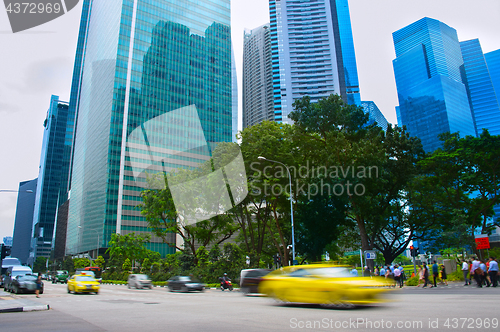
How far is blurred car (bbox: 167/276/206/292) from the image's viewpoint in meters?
24.2

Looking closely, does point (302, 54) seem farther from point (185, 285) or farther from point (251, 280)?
point (251, 280)

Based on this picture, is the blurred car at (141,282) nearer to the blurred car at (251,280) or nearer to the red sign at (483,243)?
the blurred car at (251,280)

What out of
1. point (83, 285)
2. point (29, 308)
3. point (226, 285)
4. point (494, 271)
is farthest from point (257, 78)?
point (29, 308)

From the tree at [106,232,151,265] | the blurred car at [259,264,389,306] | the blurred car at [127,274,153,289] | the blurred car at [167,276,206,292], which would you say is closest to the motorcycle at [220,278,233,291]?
the blurred car at [167,276,206,292]

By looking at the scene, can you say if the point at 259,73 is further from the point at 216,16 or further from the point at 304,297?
the point at 304,297

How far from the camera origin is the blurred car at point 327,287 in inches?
376

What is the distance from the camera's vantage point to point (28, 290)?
23.0 meters

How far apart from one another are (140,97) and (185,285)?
79.7 m

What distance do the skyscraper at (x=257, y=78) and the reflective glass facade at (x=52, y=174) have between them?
87022mm

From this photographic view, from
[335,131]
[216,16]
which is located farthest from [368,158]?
[216,16]

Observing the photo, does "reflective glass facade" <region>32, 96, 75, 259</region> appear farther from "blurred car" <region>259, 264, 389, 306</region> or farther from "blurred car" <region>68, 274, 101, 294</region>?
"blurred car" <region>259, 264, 389, 306</region>

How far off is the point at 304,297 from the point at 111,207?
8615 cm

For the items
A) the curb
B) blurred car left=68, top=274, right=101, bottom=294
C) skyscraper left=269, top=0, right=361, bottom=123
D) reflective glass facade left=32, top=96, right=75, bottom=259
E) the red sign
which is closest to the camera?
the curb

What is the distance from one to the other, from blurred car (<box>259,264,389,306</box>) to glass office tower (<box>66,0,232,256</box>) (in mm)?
79199
